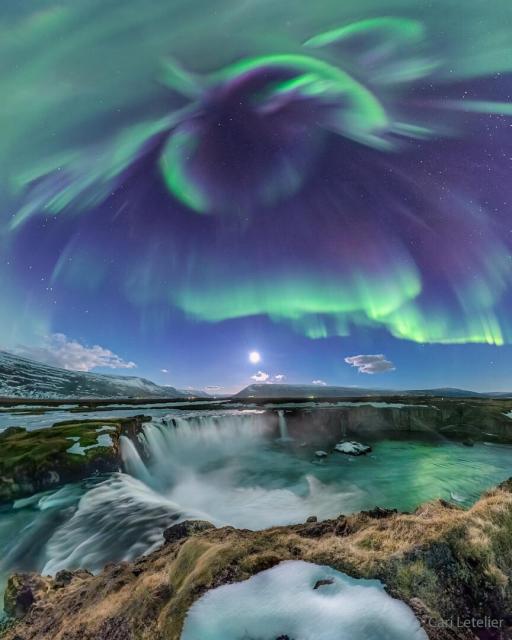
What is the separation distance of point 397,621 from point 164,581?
4.97m

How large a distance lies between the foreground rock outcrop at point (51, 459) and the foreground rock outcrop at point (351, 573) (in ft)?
74.8

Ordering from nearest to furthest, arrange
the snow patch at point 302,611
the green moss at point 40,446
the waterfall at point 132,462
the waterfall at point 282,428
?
the snow patch at point 302,611
the green moss at point 40,446
the waterfall at point 132,462
the waterfall at point 282,428

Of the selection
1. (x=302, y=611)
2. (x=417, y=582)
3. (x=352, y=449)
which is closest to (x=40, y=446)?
(x=302, y=611)

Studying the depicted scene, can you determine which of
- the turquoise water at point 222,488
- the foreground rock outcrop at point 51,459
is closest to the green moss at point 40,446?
the foreground rock outcrop at point 51,459

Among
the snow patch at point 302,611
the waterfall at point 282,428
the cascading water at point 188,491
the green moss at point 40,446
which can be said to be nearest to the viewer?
the snow patch at point 302,611

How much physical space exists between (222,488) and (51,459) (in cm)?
1835

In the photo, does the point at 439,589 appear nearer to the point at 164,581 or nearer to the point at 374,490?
the point at 164,581

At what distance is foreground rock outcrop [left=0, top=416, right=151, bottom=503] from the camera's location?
89.2ft

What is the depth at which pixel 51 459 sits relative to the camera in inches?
1158

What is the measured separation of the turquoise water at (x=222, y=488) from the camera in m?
17.8

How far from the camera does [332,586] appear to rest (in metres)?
5.95

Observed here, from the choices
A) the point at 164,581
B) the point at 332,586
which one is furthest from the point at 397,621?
the point at 164,581

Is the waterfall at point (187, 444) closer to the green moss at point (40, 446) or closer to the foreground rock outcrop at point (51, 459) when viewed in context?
the foreground rock outcrop at point (51, 459)

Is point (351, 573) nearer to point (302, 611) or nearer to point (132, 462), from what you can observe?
point (302, 611)
